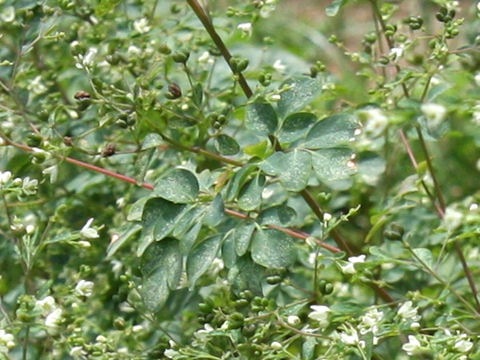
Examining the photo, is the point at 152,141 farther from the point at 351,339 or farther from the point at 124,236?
the point at 351,339

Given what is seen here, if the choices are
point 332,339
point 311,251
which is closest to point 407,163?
point 311,251

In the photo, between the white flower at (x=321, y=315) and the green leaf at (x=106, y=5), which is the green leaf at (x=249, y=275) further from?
the green leaf at (x=106, y=5)

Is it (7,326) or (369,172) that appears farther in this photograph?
(369,172)

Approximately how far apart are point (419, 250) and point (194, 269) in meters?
0.38

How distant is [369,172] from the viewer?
2.00m

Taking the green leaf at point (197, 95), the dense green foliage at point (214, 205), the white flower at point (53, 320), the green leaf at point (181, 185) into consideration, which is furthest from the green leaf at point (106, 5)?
the white flower at point (53, 320)

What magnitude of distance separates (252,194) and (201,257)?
0.13 m

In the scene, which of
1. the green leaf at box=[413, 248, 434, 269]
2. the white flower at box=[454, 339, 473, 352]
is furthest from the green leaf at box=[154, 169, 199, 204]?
the white flower at box=[454, 339, 473, 352]

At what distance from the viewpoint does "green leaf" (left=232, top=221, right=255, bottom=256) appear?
1.68 metres

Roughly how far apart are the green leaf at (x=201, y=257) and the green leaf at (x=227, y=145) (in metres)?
0.16

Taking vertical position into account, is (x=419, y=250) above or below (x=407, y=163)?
above

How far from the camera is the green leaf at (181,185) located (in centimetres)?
171

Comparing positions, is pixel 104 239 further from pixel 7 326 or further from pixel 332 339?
pixel 332 339

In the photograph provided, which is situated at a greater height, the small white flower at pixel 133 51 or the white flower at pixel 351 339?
the small white flower at pixel 133 51
